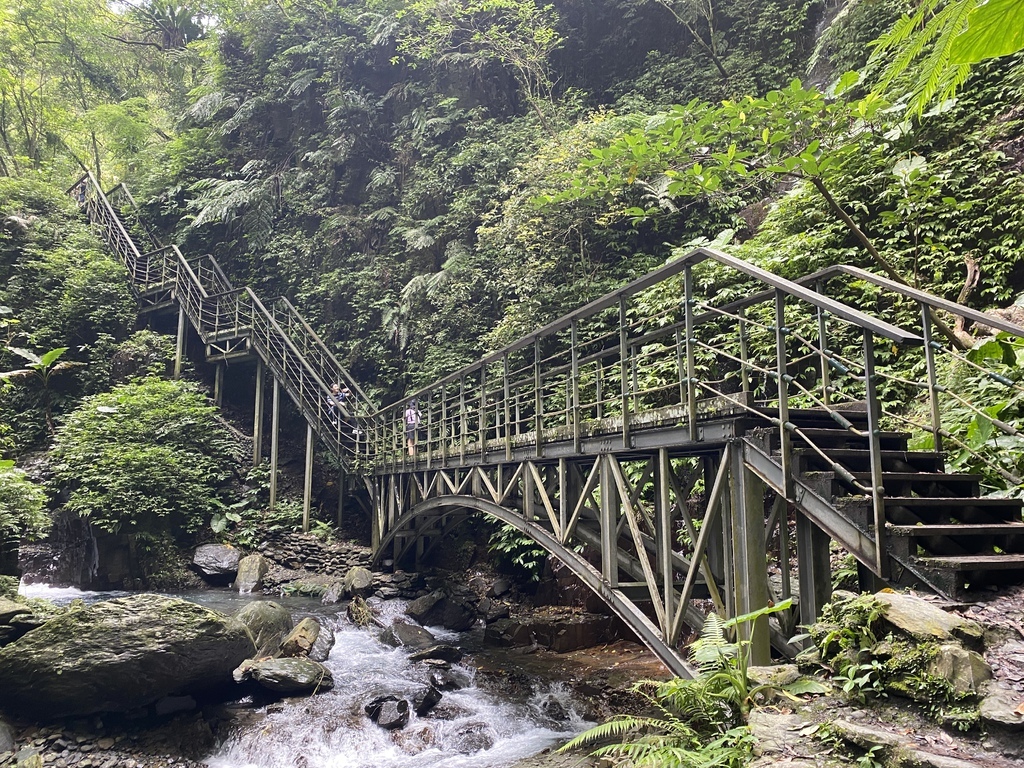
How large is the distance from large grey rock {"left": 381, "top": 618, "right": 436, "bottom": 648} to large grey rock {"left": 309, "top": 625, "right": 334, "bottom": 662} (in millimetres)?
1089

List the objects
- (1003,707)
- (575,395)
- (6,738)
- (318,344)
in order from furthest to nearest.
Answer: (318,344)
(6,738)
(575,395)
(1003,707)

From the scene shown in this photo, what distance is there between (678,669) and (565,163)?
1188cm

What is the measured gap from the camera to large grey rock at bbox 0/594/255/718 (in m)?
7.71

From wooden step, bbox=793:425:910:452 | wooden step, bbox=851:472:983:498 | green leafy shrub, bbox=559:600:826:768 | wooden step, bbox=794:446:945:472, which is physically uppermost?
wooden step, bbox=793:425:910:452

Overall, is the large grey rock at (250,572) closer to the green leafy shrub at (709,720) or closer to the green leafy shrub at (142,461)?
the green leafy shrub at (142,461)

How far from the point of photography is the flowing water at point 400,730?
306 inches

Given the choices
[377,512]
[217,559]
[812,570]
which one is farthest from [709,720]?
[217,559]

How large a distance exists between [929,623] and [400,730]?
7242 millimetres

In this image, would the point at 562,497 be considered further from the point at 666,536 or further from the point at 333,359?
the point at 333,359

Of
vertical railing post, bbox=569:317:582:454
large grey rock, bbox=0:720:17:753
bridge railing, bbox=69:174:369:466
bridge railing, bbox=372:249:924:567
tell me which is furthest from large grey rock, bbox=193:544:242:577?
vertical railing post, bbox=569:317:582:454

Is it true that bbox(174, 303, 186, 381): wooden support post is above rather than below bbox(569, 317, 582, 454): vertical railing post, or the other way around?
above

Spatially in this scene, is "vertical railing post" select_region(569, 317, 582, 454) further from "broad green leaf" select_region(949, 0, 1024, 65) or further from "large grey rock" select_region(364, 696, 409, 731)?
"broad green leaf" select_region(949, 0, 1024, 65)

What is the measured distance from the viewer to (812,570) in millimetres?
4625

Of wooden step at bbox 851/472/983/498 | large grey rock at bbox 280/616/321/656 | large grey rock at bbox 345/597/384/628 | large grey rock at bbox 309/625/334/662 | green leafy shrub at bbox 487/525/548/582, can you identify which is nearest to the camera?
wooden step at bbox 851/472/983/498
